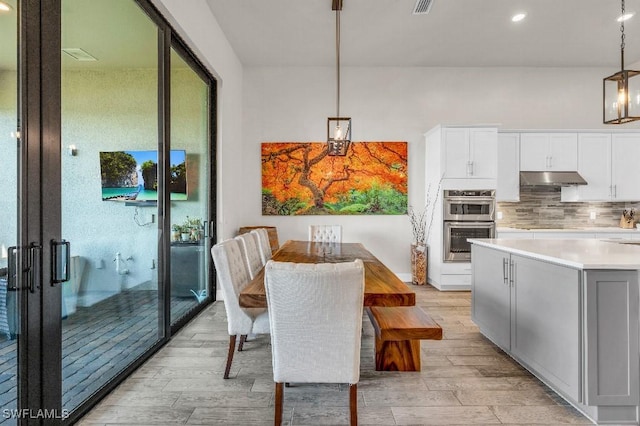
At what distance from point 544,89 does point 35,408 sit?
7.07 meters

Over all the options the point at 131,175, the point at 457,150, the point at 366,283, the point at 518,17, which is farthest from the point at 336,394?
the point at 518,17

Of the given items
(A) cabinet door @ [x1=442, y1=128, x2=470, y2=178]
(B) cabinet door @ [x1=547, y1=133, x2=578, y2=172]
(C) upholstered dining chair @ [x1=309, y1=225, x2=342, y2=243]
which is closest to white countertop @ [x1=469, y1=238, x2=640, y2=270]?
(C) upholstered dining chair @ [x1=309, y1=225, x2=342, y2=243]

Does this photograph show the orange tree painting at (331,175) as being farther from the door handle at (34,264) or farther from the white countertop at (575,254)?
the door handle at (34,264)

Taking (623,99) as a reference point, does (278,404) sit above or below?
below

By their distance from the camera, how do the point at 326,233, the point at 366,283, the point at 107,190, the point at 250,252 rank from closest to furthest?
the point at 366,283, the point at 107,190, the point at 250,252, the point at 326,233

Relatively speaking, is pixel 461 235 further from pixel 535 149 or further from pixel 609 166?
pixel 609 166

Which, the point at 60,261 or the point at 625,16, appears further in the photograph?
the point at 625,16

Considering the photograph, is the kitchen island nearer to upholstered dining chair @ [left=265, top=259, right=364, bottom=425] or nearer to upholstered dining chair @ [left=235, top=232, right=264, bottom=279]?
upholstered dining chair @ [left=265, top=259, right=364, bottom=425]

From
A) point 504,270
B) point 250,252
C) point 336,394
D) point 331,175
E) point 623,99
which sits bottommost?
point 336,394

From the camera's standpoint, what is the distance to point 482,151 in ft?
16.9

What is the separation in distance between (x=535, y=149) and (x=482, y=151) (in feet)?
2.85

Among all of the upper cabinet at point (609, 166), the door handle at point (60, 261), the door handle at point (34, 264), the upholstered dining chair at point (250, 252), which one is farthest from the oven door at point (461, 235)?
the door handle at point (34, 264)

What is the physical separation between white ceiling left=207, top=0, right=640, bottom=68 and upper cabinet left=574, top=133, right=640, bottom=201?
1.25 metres

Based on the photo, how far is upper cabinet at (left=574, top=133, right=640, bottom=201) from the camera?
5.31 meters
